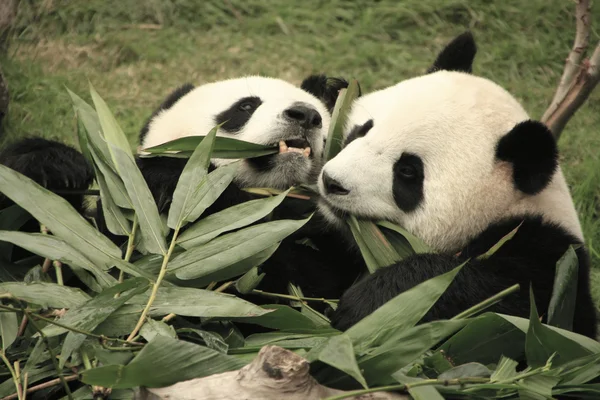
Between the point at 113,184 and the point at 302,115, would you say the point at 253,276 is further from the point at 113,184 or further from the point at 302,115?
the point at 302,115

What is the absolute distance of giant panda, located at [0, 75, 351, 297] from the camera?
284cm

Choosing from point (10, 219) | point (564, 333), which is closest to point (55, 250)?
point (10, 219)

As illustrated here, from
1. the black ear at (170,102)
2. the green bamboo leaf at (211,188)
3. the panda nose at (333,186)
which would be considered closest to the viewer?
the green bamboo leaf at (211,188)

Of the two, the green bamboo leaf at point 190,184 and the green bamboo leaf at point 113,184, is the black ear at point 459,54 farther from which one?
the green bamboo leaf at point 113,184

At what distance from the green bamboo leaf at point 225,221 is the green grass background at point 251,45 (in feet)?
9.31

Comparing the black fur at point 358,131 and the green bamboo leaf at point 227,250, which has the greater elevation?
the black fur at point 358,131

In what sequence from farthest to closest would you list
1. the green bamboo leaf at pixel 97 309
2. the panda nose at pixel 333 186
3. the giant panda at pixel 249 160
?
the giant panda at pixel 249 160 → the panda nose at pixel 333 186 → the green bamboo leaf at pixel 97 309

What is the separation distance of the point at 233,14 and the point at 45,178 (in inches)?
150

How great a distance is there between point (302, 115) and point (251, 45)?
10.9 feet

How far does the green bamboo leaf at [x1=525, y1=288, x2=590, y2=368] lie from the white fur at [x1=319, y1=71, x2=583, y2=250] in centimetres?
56

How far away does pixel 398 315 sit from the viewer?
217 centimetres

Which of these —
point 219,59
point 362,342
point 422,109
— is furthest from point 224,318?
point 219,59

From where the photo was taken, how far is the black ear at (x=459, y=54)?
3.15 meters

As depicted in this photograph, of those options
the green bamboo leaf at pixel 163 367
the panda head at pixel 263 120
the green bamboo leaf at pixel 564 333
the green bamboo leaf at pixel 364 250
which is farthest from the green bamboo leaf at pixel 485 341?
the panda head at pixel 263 120
